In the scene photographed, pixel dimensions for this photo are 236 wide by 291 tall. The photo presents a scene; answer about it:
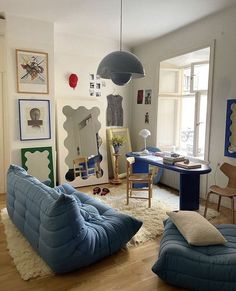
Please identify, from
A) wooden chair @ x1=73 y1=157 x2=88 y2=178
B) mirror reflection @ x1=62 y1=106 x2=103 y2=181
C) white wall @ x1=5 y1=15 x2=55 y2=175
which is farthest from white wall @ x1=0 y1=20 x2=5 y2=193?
wooden chair @ x1=73 y1=157 x2=88 y2=178

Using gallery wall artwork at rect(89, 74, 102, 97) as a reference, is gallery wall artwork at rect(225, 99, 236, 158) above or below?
below

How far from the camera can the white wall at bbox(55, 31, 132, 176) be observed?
5.01 meters

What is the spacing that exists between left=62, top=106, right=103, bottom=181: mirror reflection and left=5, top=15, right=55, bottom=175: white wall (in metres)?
0.57

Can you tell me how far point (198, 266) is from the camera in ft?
6.99

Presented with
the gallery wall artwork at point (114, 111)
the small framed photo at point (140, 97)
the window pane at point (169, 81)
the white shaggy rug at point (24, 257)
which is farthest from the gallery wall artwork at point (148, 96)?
the white shaggy rug at point (24, 257)

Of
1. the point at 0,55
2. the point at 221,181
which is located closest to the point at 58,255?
the point at 221,181

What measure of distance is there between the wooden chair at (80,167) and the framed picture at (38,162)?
0.54 meters

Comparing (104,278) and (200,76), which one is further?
(200,76)

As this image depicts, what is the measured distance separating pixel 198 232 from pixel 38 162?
9.95 ft

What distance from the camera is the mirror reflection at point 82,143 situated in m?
5.05

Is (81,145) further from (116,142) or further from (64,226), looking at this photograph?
(64,226)

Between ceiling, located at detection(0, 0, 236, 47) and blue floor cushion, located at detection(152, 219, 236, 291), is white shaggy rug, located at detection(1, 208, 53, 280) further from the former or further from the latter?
ceiling, located at detection(0, 0, 236, 47)

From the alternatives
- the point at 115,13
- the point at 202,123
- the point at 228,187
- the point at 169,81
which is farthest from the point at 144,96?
the point at 228,187

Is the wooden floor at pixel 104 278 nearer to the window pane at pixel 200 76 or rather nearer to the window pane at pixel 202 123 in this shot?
the window pane at pixel 202 123
